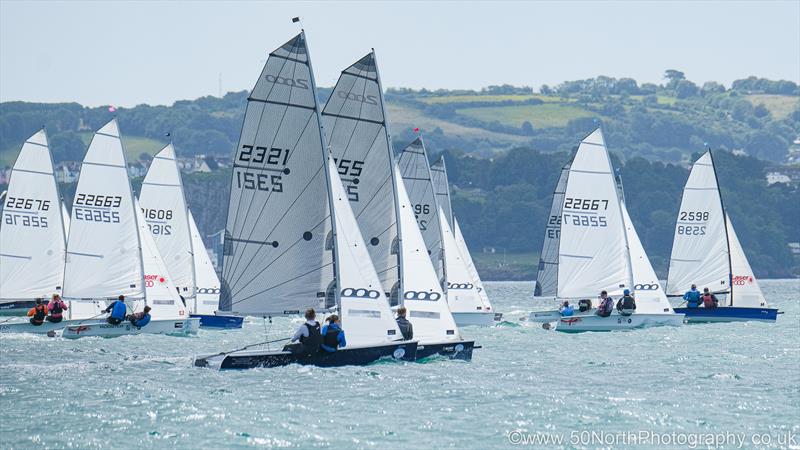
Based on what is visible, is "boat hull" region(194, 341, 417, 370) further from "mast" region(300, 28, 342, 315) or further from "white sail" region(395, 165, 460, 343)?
"white sail" region(395, 165, 460, 343)

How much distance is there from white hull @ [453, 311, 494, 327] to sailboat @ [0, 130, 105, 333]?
520 inches

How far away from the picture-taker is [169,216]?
54.1 meters

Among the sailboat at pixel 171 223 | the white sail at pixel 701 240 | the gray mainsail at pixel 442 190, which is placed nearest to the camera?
the sailboat at pixel 171 223

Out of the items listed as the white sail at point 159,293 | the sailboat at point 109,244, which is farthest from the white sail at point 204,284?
the sailboat at point 109,244

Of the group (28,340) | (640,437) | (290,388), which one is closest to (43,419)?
(290,388)

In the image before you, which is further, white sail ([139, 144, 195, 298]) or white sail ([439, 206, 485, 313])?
white sail ([139, 144, 195, 298])

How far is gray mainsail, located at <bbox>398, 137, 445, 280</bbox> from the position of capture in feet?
158

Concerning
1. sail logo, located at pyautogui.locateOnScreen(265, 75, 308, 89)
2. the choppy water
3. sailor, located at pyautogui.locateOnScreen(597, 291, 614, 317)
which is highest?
sail logo, located at pyautogui.locateOnScreen(265, 75, 308, 89)

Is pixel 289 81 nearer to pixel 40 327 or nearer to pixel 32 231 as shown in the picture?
pixel 40 327

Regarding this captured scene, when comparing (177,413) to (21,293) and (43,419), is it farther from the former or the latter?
(21,293)

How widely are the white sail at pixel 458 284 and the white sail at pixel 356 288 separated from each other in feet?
61.8

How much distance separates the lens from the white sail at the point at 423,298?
109 ft

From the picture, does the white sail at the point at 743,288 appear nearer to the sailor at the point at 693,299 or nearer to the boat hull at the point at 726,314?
the boat hull at the point at 726,314

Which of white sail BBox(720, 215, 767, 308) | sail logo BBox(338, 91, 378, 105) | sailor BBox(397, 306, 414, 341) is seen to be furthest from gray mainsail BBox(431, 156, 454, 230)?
sailor BBox(397, 306, 414, 341)
